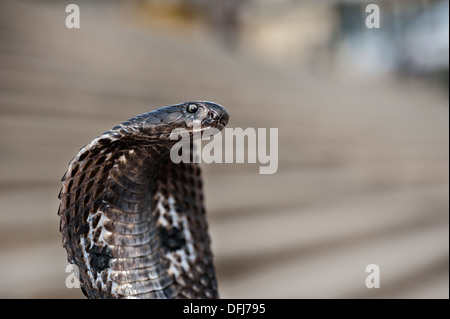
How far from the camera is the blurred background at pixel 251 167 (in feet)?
3.73

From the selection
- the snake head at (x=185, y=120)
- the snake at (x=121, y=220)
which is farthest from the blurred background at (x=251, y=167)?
the snake head at (x=185, y=120)

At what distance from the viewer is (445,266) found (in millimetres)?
1605

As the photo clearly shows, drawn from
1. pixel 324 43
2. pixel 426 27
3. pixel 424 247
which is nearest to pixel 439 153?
pixel 424 247

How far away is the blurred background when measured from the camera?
1.14m

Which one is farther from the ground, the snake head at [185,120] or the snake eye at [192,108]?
the snake eye at [192,108]

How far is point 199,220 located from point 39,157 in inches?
34.9

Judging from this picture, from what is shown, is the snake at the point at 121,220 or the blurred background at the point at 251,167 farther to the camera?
the blurred background at the point at 251,167

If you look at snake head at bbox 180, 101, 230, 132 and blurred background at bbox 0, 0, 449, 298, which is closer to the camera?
snake head at bbox 180, 101, 230, 132

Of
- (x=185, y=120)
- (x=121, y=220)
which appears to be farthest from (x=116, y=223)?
(x=185, y=120)

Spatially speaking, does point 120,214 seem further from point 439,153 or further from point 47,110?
point 439,153

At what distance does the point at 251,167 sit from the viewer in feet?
5.87

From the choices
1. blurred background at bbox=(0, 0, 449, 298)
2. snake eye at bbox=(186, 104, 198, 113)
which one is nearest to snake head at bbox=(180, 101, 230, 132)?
snake eye at bbox=(186, 104, 198, 113)

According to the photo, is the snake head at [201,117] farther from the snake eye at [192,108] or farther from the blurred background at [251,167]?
the blurred background at [251,167]

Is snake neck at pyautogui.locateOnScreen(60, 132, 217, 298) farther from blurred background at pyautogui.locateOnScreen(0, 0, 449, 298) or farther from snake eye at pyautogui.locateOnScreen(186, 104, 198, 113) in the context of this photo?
blurred background at pyautogui.locateOnScreen(0, 0, 449, 298)
